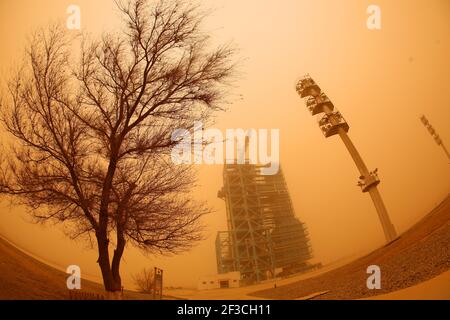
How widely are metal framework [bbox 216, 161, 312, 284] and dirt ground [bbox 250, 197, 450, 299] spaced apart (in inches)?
363

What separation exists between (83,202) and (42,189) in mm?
1324

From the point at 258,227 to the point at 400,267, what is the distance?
14839 mm

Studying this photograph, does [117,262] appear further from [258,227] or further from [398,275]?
[258,227]

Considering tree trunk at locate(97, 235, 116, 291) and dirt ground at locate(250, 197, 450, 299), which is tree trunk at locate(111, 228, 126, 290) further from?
dirt ground at locate(250, 197, 450, 299)

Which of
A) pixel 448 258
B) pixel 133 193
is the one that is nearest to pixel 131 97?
pixel 133 193

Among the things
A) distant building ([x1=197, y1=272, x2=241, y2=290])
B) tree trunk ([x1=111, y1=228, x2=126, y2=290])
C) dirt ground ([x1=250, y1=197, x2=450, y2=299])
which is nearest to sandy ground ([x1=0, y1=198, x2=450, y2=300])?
dirt ground ([x1=250, y1=197, x2=450, y2=299])

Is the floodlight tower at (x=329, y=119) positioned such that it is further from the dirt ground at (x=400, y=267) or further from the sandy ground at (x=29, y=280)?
the sandy ground at (x=29, y=280)

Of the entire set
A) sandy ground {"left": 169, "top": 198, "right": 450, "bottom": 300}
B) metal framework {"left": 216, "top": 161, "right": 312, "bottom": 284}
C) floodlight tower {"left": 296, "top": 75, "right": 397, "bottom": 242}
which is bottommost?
sandy ground {"left": 169, "top": 198, "right": 450, "bottom": 300}

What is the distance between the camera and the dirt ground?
23.0ft

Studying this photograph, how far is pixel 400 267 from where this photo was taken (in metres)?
8.12

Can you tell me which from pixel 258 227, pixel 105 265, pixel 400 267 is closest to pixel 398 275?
pixel 400 267

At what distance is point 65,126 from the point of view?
809 cm

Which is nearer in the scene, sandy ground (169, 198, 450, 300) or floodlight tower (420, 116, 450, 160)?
sandy ground (169, 198, 450, 300)
